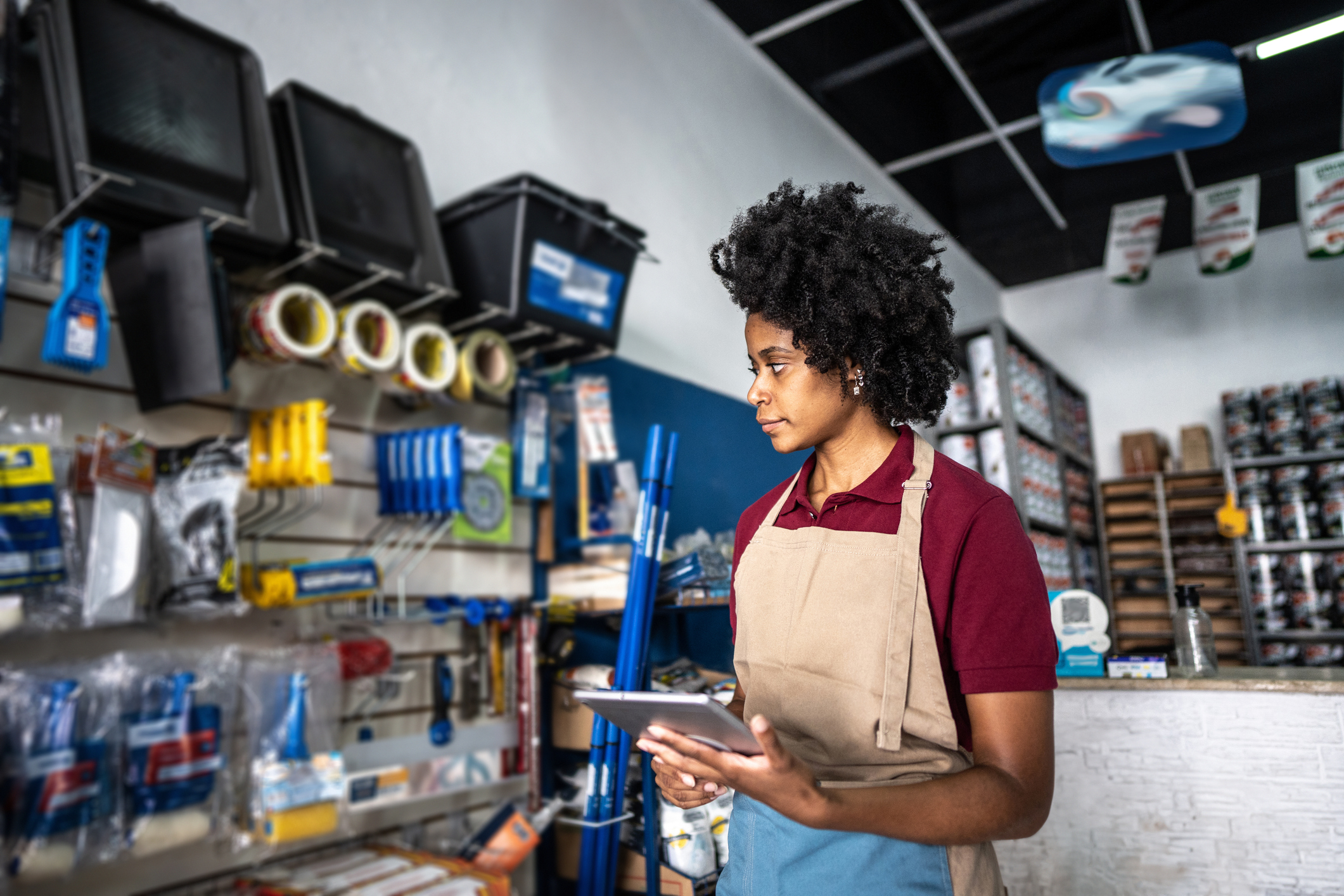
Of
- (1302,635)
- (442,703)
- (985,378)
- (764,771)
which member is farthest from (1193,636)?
(1302,635)

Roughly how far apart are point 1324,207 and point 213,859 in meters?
6.34

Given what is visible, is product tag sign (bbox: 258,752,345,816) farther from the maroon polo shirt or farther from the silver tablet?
the maroon polo shirt

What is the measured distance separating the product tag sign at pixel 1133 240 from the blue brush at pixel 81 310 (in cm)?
618

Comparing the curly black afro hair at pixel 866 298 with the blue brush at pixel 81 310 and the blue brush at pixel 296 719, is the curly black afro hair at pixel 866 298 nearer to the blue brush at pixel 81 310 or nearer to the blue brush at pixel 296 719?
the blue brush at pixel 81 310

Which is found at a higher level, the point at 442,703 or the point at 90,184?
the point at 90,184

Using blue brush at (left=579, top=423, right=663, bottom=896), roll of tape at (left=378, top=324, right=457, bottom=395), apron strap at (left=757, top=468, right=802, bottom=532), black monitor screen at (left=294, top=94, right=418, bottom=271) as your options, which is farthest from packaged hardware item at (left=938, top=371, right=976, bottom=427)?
apron strap at (left=757, top=468, right=802, bottom=532)

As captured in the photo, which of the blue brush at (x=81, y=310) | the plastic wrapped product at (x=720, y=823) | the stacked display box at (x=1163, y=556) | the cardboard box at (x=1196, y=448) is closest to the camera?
the blue brush at (x=81, y=310)

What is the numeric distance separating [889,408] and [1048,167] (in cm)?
568

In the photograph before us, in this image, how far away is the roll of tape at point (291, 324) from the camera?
1979 mm

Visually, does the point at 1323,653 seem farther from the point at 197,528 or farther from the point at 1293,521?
the point at 197,528

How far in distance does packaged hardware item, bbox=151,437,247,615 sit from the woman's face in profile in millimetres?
1203

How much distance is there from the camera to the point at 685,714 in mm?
982

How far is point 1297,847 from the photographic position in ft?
6.64

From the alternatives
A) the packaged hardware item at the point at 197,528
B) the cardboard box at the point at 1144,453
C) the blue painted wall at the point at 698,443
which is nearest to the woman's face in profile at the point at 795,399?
the packaged hardware item at the point at 197,528
